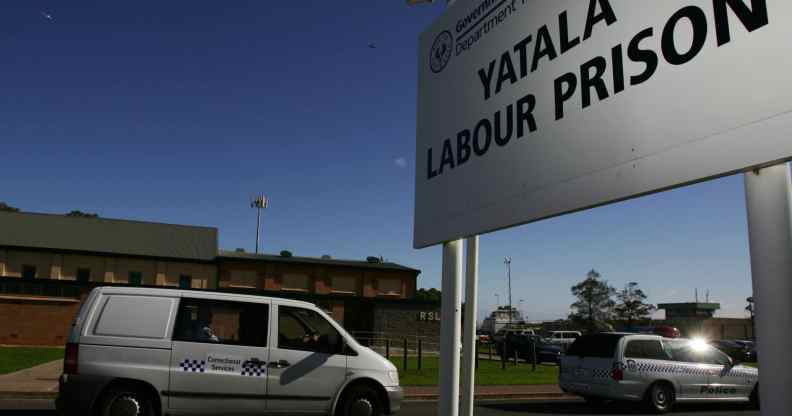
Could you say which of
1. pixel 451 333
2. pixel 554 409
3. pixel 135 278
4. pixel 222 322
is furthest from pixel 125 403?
pixel 135 278

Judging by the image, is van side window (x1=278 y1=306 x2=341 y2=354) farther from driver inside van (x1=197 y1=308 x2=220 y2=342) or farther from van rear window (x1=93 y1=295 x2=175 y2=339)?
van rear window (x1=93 y1=295 x2=175 y2=339)

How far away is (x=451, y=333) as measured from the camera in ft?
11.6

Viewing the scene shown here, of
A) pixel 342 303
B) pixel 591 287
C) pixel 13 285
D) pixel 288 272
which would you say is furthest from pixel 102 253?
pixel 591 287

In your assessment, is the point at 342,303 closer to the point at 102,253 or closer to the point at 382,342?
the point at 382,342

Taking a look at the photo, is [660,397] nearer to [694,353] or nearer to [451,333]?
[694,353]

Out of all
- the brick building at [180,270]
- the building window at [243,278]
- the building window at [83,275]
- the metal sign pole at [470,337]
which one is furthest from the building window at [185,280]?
the metal sign pole at [470,337]

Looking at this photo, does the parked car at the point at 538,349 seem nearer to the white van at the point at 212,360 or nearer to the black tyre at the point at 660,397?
the black tyre at the point at 660,397

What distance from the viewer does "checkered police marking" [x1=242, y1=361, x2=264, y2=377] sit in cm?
891

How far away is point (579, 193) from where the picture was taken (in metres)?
2.50

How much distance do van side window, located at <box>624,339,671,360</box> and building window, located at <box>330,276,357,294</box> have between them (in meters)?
33.9

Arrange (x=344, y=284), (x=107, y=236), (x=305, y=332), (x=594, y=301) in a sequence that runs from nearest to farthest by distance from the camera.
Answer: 1. (x=305, y=332)
2. (x=107, y=236)
3. (x=344, y=284)
4. (x=594, y=301)

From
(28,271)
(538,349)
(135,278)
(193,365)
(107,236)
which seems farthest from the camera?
(107,236)

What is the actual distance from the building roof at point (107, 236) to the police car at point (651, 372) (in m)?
36.3

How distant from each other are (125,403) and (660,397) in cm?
1100
